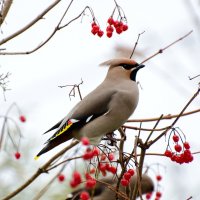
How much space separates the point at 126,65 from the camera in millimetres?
4004

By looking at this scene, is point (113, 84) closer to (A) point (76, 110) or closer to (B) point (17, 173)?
(A) point (76, 110)

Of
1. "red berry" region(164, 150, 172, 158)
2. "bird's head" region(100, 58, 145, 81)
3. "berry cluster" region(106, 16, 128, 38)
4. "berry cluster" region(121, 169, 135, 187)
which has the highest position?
"berry cluster" region(106, 16, 128, 38)

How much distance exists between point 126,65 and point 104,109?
0.35 m

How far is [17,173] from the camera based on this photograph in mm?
7422

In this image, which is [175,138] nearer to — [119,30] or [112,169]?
[112,169]

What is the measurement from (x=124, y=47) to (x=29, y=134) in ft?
13.1

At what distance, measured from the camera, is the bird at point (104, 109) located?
11.9 ft

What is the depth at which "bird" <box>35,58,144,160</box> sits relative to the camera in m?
3.62

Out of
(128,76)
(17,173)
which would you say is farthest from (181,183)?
(17,173)

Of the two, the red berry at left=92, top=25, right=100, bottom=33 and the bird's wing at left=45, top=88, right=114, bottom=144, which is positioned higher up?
the red berry at left=92, top=25, right=100, bottom=33

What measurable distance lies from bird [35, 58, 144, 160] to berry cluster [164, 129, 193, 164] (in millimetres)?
468

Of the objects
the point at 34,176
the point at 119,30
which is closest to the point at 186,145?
the point at 119,30

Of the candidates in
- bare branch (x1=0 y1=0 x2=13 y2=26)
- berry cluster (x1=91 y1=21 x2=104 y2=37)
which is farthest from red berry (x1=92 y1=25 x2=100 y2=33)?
bare branch (x1=0 y1=0 x2=13 y2=26)

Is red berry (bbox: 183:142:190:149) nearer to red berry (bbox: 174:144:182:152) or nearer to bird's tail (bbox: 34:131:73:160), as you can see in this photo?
red berry (bbox: 174:144:182:152)
